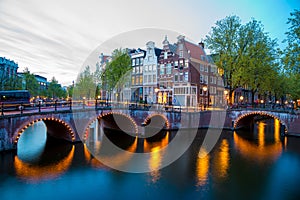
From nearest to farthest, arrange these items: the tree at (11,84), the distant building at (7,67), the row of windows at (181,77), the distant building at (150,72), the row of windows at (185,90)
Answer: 1. the row of windows at (185,90)
2. the row of windows at (181,77)
3. the tree at (11,84)
4. the distant building at (150,72)
5. the distant building at (7,67)

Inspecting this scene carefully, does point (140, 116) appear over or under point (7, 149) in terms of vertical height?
over

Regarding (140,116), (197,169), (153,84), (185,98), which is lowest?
(197,169)

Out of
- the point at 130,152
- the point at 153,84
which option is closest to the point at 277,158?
the point at 130,152

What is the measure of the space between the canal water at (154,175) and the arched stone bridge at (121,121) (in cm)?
174

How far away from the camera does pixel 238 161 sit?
1906 centimetres

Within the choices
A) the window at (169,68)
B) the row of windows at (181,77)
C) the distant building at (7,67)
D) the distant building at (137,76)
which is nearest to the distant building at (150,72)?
the distant building at (137,76)

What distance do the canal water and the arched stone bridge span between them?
5.70 ft

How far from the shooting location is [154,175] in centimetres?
1563

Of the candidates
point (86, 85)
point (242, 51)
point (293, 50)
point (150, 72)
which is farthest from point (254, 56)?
point (86, 85)

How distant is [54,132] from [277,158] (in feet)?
79.7

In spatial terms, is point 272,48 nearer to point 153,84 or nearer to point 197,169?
point 153,84

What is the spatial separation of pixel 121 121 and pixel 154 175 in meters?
18.3

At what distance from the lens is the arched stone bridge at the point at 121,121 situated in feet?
62.9

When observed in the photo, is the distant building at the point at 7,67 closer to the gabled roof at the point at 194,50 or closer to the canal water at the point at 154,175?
the gabled roof at the point at 194,50
